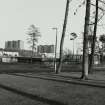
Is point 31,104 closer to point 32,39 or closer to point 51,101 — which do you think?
point 51,101

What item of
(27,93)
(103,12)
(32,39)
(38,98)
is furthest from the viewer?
(32,39)

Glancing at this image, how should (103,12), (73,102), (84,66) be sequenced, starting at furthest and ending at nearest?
(103,12), (84,66), (73,102)

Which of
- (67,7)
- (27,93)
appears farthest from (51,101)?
(67,7)

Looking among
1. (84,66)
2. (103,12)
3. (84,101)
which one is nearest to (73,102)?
(84,101)

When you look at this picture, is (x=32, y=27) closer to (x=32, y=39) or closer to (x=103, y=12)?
(x=32, y=39)

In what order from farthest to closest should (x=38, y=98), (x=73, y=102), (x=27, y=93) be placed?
(x=27, y=93), (x=38, y=98), (x=73, y=102)

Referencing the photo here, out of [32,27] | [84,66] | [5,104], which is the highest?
[32,27]

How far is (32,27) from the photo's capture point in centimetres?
10306

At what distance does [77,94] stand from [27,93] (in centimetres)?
235

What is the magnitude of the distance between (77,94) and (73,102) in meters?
1.58

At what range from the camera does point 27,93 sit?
1109 centimetres

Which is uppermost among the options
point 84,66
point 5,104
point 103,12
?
point 103,12

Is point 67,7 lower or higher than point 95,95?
higher

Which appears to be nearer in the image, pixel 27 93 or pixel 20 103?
pixel 20 103
